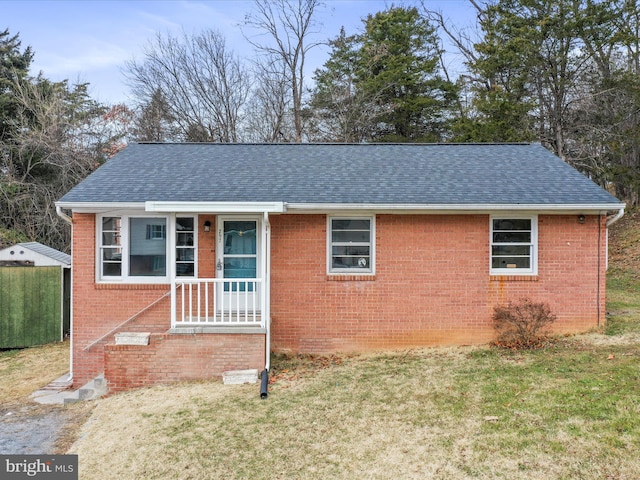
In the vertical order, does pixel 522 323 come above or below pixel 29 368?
above

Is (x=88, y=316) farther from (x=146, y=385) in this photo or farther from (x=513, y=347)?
(x=513, y=347)

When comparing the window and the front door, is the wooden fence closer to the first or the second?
the window

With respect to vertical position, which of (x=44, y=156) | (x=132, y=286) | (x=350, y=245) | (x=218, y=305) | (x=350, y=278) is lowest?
(x=218, y=305)

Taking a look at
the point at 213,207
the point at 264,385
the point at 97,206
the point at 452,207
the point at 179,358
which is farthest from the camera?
the point at 452,207

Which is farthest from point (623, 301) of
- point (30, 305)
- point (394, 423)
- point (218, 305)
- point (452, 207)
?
point (30, 305)

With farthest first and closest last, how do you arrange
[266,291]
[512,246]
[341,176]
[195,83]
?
[195,83]
[341,176]
[512,246]
[266,291]

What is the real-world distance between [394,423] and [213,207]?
4.56 meters

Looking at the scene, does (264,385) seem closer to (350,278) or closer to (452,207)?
(350,278)

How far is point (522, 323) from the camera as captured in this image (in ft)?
26.7

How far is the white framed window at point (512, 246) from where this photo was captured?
8453 mm

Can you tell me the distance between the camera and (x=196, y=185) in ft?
28.7

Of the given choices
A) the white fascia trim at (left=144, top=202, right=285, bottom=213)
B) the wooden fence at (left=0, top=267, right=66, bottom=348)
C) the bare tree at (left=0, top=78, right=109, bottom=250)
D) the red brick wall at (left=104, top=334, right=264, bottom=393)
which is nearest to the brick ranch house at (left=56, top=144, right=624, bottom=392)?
the white fascia trim at (left=144, top=202, right=285, bottom=213)

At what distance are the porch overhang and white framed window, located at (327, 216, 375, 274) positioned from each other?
62.6 inches

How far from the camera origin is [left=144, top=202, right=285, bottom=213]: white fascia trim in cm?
721
